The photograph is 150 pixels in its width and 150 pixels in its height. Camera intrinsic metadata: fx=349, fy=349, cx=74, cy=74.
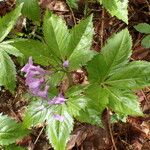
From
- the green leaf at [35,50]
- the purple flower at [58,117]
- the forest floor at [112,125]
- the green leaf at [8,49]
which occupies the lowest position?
the forest floor at [112,125]

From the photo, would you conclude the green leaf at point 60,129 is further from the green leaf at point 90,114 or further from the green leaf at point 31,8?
the green leaf at point 31,8

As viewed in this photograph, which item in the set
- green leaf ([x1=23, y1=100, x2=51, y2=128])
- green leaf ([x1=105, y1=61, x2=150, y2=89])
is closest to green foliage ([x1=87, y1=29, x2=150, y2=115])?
green leaf ([x1=105, y1=61, x2=150, y2=89])

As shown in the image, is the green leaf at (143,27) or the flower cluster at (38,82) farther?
the green leaf at (143,27)

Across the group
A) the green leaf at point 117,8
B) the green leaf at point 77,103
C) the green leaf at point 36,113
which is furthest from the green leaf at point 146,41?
the green leaf at point 36,113

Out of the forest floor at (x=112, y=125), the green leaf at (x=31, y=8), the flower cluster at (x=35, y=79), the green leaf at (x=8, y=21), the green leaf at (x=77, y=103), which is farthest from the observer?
A: the forest floor at (x=112, y=125)

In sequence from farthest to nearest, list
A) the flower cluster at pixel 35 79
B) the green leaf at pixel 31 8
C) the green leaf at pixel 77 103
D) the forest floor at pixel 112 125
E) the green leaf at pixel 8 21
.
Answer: the forest floor at pixel 112 125 → the green leaf at pixel 31 8 → the green leaf at pixel 8 21 → the green leaf at pixel 77 103 → the flower cluster at pixel 35 79

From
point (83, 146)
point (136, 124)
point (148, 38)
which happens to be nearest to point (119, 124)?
point (136, 124)

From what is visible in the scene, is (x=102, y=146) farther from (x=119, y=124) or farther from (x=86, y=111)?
(x=86, y=111)
